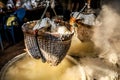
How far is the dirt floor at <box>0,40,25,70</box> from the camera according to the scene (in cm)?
519

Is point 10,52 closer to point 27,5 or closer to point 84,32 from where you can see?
point 27,5

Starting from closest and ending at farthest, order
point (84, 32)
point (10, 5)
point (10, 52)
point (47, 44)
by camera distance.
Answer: point (47, 44) < point (10, 52) < point (84, 32) < point (10, 5)

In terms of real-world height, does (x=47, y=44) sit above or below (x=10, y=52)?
above

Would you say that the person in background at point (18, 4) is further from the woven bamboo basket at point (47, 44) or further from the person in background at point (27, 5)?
the woven bamboo basket at point (47, 44)

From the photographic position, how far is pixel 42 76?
4637 mm

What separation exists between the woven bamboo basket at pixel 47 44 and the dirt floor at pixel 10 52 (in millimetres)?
1405

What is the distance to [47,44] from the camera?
12.4ft

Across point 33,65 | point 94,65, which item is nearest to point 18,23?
point 33,65

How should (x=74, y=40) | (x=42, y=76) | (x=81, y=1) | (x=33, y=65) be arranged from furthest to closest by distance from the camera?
(x=81, y=1) < (x=74, y=40) < (x=33, y=65) < (x=42, y=76)

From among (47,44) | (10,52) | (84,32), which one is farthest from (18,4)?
(47,44)

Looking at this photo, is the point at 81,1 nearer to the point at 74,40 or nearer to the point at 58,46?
the point at 74,40

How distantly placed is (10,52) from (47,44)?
2.08 meters

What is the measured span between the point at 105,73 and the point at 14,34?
2672 millimetres

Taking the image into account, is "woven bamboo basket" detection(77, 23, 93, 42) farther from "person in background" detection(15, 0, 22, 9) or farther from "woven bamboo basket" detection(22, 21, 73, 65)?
"person in background" detection(15, 0, 22, 9)
